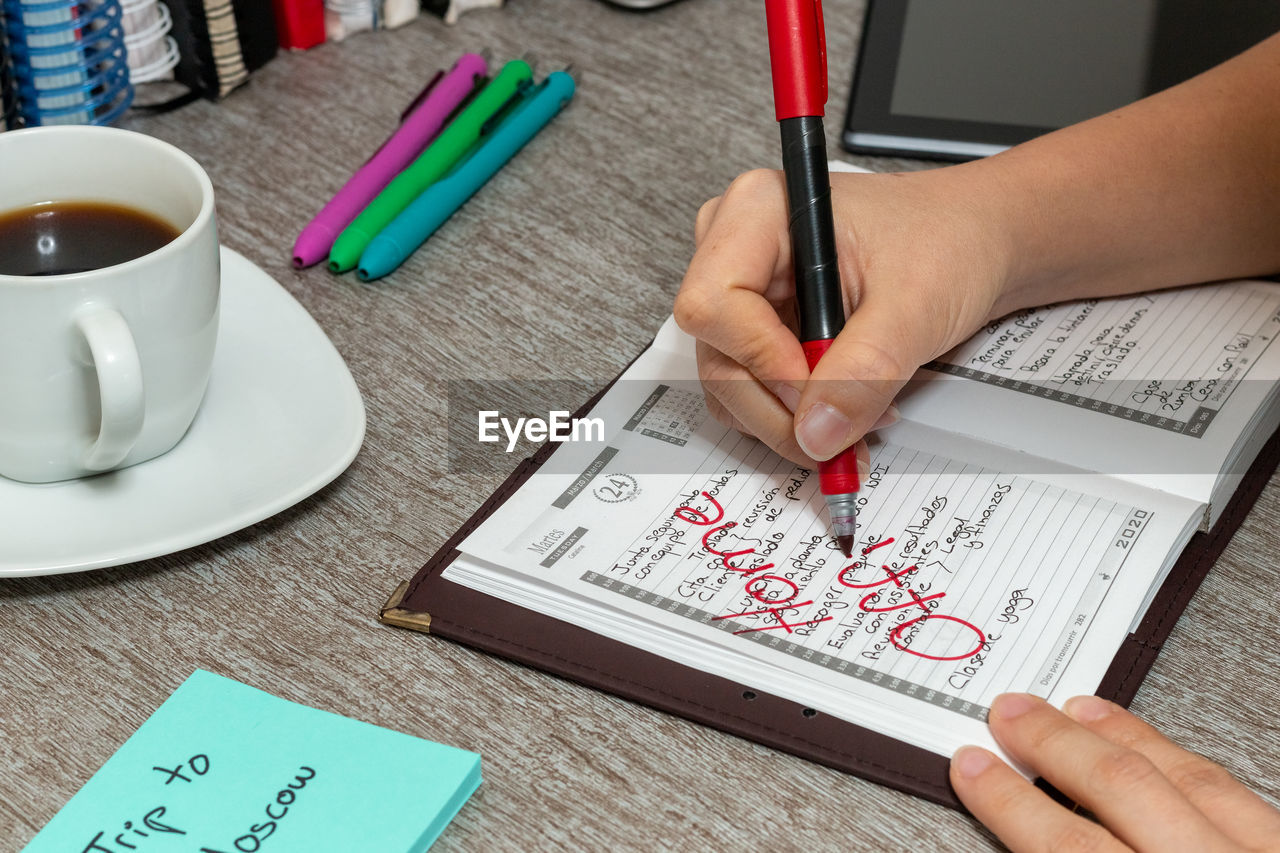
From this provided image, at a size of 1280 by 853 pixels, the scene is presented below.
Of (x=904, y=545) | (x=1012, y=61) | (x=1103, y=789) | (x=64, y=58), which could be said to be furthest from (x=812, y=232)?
(x=64, y=58)

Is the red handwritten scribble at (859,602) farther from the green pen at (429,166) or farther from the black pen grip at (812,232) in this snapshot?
the green pen at (429,166)

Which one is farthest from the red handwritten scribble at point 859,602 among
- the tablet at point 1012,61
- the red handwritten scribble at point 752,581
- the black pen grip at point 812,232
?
the tablet at point 1012,61

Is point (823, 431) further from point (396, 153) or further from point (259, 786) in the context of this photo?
point (396, 153)

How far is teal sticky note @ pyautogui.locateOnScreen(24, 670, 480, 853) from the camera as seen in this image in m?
0.43

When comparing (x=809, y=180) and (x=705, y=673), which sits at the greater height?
(x=809, y=180)

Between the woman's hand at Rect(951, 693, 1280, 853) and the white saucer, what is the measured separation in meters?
0.32

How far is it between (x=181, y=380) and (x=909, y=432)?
0.36 meters

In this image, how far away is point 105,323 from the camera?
49cm

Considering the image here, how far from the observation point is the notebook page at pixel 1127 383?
0.59 metres

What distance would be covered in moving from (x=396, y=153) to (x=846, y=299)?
0.35 metres

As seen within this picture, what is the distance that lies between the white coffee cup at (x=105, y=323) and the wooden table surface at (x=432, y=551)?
55mm

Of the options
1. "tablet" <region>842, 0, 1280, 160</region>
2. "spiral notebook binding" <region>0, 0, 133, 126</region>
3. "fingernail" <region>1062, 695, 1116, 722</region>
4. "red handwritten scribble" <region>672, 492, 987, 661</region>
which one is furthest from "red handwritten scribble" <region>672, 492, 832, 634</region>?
"spiral notebook binding" <region>0, 0, 133, 126</region>

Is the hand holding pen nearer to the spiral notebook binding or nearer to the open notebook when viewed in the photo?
the open notebook

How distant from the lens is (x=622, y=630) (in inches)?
20.3
